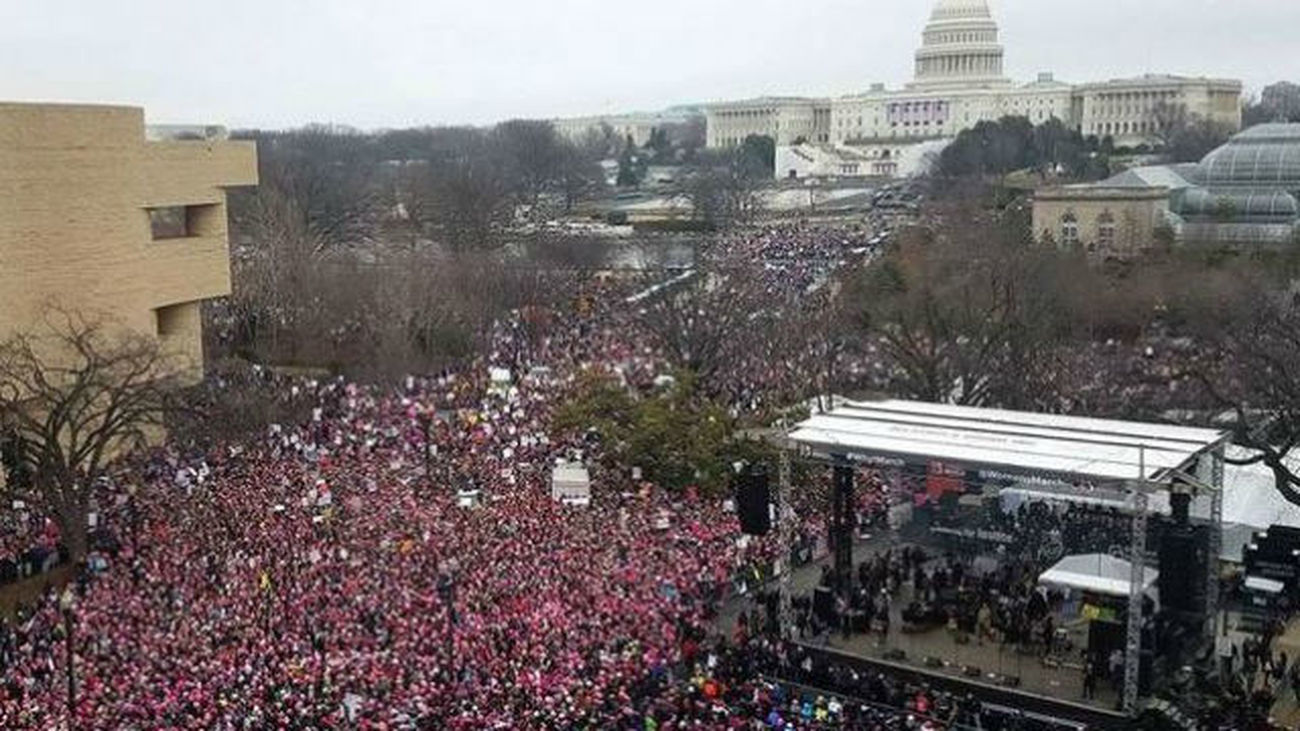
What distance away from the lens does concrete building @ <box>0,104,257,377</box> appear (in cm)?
2886

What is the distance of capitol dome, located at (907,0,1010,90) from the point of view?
144125mm

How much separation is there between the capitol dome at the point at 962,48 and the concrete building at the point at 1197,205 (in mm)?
85300

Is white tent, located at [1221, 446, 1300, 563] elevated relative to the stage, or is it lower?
elevated

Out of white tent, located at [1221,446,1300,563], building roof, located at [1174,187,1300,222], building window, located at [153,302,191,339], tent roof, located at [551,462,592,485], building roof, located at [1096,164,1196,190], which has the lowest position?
white tent, located at [1221,446,1300,563]

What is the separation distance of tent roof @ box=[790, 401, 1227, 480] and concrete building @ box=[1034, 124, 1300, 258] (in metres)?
35.6

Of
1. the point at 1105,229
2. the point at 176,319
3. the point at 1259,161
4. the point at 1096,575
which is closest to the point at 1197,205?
the point at 1259,161

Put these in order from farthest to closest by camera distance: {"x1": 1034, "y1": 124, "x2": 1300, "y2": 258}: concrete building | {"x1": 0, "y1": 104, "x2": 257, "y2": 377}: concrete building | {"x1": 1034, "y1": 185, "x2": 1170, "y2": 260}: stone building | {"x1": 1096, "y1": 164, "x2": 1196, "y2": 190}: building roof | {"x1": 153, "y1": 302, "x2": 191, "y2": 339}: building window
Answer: {"x1": 1096, "y1": 164, "x2": 1196, "y2": 190}: building roof → {"x1": 1034, "y1": 185, "x2": 1170, "y2": 260}: stone building → {"x1": 1034, "y1": 124, "x2": 1300, "y2": 258}: concrete building → {"x1": 153, "y1": 302, "x2": 191, "y2": 339}: building window → {"x1": 0, "y1": 104, "x2": 257, "y2": 377}: concrete building

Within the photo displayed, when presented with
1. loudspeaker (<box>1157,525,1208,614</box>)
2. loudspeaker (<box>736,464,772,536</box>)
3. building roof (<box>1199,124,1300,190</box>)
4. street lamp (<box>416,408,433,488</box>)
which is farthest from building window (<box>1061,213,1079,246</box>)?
loudspeaker (<box>1157,525,1208,614</box>)

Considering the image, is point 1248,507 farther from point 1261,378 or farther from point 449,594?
point 449,594

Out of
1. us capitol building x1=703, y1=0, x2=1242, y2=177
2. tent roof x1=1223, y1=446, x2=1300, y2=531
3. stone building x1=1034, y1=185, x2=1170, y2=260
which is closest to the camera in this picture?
tent roof x1=1223, y1=446, x2=1300, y2=531

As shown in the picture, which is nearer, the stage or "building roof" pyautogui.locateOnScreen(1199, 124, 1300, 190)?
the stage

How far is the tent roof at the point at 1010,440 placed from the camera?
61.1 feet

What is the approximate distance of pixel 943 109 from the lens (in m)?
143

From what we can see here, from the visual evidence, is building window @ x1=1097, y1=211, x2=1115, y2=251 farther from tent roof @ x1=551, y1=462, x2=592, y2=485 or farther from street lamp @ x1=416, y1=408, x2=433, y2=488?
tent roof @ x1=551, y1=462, x2=592, y2=485
